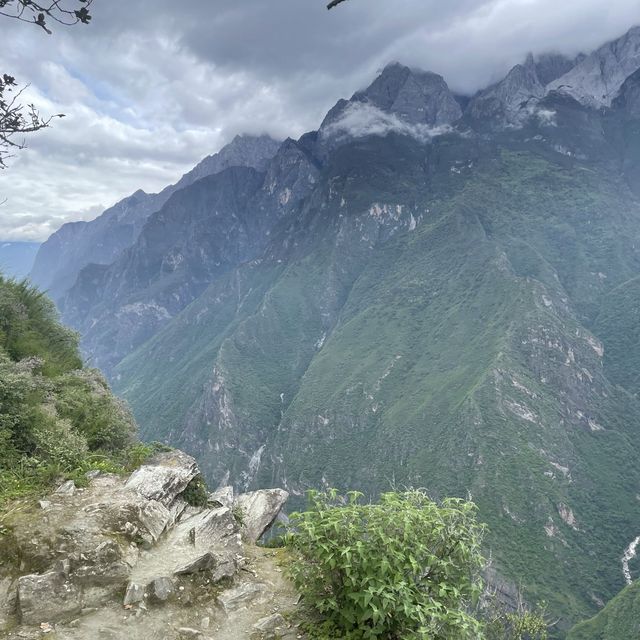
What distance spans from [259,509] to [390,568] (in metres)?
10.9

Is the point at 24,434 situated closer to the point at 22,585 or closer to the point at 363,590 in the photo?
the point at 22,585

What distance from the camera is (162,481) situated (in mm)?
14133

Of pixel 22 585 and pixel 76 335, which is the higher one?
pixel 76 335

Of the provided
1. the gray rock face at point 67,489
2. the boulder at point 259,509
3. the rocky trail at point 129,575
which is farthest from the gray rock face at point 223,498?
the gray rock face at point 67,489

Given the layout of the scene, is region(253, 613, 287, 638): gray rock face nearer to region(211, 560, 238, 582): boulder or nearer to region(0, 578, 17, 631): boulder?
region(211, 560, 238, 582): boulder

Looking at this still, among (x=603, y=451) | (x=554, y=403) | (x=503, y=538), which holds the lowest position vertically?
(x=503, y=538)

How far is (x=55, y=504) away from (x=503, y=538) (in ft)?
518

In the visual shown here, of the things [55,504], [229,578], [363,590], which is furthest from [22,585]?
[363,590]

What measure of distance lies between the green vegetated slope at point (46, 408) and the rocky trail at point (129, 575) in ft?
4.96

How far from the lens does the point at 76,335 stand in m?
28.9

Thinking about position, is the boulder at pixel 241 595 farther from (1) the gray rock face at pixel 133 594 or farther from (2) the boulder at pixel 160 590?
(1) the gray rock face at pixel 133 594

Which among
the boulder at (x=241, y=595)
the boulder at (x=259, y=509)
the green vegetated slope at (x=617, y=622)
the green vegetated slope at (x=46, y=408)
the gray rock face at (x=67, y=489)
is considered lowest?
the green vegetated slope at (x=617, y=622)

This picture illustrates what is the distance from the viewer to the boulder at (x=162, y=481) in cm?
A: 1336

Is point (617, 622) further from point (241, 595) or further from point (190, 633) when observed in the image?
point (190, 633)
